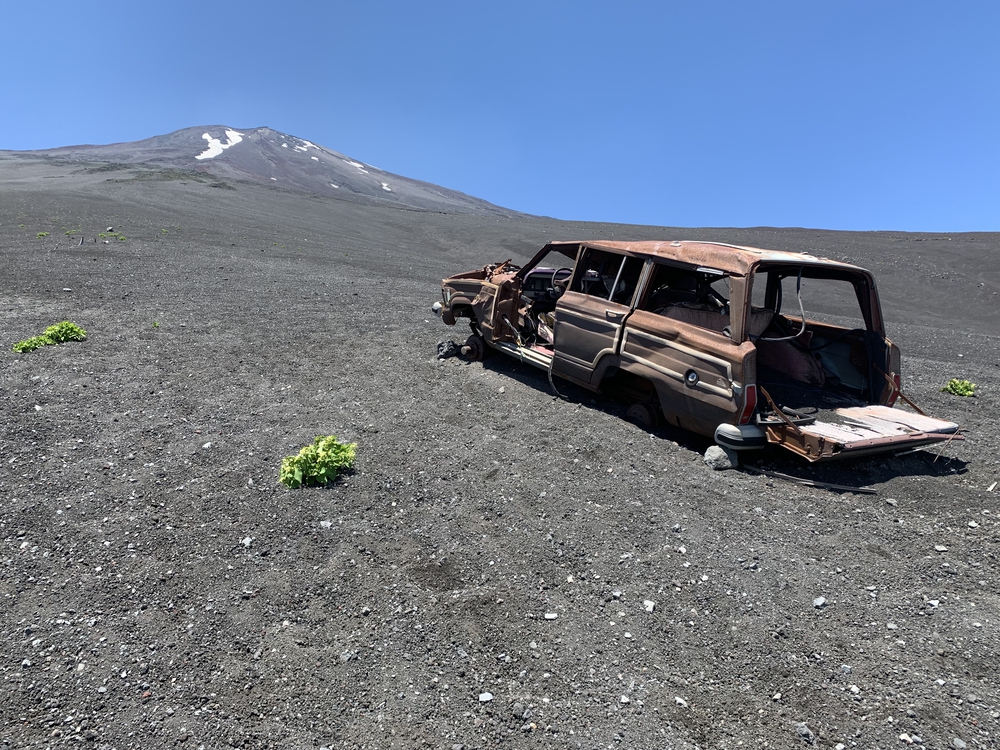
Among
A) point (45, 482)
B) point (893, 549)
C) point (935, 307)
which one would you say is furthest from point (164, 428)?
point (935, 307)

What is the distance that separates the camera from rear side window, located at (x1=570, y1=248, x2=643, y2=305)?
701 centimetres

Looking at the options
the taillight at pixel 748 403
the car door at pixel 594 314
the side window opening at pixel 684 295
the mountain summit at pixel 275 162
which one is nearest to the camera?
the taillight at pixel 748 403

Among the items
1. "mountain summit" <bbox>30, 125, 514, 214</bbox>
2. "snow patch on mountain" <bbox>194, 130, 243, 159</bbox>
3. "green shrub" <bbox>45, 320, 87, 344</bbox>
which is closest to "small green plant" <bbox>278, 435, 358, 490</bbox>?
"green shrub" <bbox>45, 320, 87, 344</bbox>

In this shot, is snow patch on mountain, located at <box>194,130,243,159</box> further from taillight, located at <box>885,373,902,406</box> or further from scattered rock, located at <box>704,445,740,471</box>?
taillight, located at <box>885,373,902,406</box>

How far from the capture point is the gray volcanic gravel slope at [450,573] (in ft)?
9.65

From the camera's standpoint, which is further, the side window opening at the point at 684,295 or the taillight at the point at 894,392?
the taillight at the point at 894,392

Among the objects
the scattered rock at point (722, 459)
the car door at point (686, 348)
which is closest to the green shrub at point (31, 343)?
the car door at point (686, 348)

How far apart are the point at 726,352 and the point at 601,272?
2.44m

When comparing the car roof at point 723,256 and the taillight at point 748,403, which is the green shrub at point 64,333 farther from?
the taillight at point 748,403

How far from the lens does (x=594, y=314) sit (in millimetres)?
6895

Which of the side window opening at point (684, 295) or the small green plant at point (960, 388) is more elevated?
the side window opening at point (684, 295)

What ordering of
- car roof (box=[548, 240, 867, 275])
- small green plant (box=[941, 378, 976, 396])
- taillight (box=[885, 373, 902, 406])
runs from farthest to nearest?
small green plant (box=[941, 378, 976, 396]), taillight (box=[885, 373, 902, 406]), car roof (box=[548, 240, 867, 275])

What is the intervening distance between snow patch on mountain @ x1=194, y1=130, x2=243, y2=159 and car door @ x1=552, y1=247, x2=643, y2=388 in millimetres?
90051

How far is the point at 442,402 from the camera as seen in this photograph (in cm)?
737
